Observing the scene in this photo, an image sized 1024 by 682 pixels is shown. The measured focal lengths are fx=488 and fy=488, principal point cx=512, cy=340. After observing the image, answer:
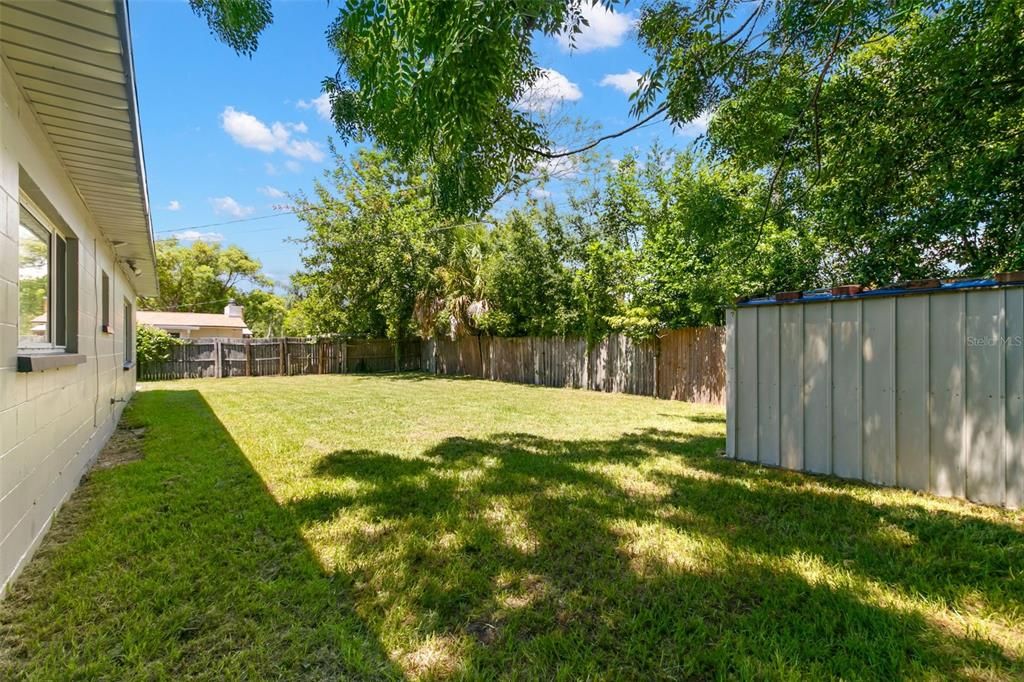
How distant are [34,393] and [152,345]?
1523cm

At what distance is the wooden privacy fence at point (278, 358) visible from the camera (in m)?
16.7

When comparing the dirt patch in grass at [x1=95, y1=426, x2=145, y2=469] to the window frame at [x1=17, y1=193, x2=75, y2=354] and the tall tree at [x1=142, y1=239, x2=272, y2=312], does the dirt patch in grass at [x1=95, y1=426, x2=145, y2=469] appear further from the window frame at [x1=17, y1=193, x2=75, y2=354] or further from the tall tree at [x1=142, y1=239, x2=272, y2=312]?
the tall tree at [x1=142, y1=239, x2=272, y2=312]

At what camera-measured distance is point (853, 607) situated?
2.21 metres

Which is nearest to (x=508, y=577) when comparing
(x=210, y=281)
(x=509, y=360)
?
(x=509, y=360)

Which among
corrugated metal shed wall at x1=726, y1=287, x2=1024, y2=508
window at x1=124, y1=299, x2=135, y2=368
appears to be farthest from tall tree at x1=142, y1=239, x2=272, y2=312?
corrugated metal shed wall at x1=726, y1=287, x2=1024, y2=508

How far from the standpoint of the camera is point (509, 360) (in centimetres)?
1619

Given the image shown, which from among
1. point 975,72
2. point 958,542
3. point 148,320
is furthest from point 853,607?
point 148,320

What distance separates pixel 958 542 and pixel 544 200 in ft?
41.1

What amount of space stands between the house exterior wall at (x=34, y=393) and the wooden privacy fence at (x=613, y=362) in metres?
9.43

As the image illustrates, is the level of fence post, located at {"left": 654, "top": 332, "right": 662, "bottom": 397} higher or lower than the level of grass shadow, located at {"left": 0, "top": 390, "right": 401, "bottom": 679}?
higher

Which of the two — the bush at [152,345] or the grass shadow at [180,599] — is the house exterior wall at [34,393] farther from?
the bush at [152,345]

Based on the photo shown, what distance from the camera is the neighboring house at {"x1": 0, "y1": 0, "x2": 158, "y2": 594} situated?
7.67ft

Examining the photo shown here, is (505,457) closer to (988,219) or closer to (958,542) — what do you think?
(958,542)

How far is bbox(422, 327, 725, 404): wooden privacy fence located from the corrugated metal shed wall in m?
4.84
